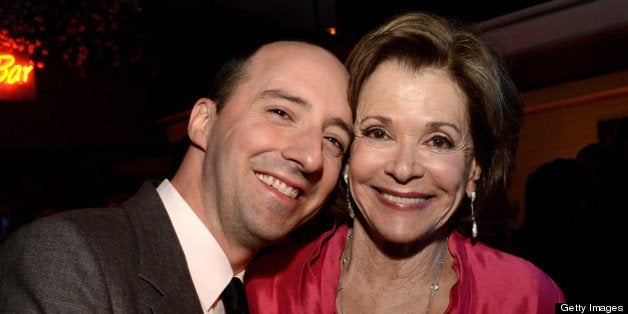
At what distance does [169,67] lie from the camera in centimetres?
706

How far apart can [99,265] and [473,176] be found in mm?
1468

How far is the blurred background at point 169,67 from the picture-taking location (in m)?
4.20

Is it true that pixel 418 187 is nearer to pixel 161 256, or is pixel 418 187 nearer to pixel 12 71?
pixel 161 256

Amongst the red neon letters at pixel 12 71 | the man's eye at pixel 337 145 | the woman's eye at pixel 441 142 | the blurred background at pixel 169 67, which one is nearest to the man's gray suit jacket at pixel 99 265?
the man's eye at pixel 337 145

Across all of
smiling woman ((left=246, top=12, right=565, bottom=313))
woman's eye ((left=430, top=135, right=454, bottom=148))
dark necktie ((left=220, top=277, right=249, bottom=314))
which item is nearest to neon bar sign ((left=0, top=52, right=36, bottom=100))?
smiling woman ((left=246, top=12, right=565, bottom=313))

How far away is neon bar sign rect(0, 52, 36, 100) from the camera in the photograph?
5605mm

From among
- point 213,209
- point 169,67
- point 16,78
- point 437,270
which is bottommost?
point 437,270

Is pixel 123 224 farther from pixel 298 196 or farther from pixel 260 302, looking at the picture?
pixel 260 302

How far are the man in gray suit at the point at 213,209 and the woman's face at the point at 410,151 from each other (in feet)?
0.38

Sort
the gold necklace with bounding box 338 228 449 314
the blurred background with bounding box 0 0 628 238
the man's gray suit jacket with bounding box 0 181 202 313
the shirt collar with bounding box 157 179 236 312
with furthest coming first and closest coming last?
the blurred background with bounding box 0 0 628 238
the gold necklace with bounding box 338 228 449 314
the shirt collar with bounding box 157 179 236 312
the man's gray suit jacket with bounding box 0 181 202 313

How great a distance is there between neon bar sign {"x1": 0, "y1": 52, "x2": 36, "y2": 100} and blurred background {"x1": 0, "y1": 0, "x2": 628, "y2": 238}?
0.06ft

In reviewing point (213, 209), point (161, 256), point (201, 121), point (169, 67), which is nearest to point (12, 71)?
point (169, 67)

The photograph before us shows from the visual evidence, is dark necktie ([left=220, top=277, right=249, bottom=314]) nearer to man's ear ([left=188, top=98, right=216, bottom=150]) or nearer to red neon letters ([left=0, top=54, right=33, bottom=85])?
man's ear ([left=188, top=98, right=216, bottom=150])

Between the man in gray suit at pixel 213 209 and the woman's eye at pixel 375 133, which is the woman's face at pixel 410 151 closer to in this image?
the woman's eye at pixel 375 133
